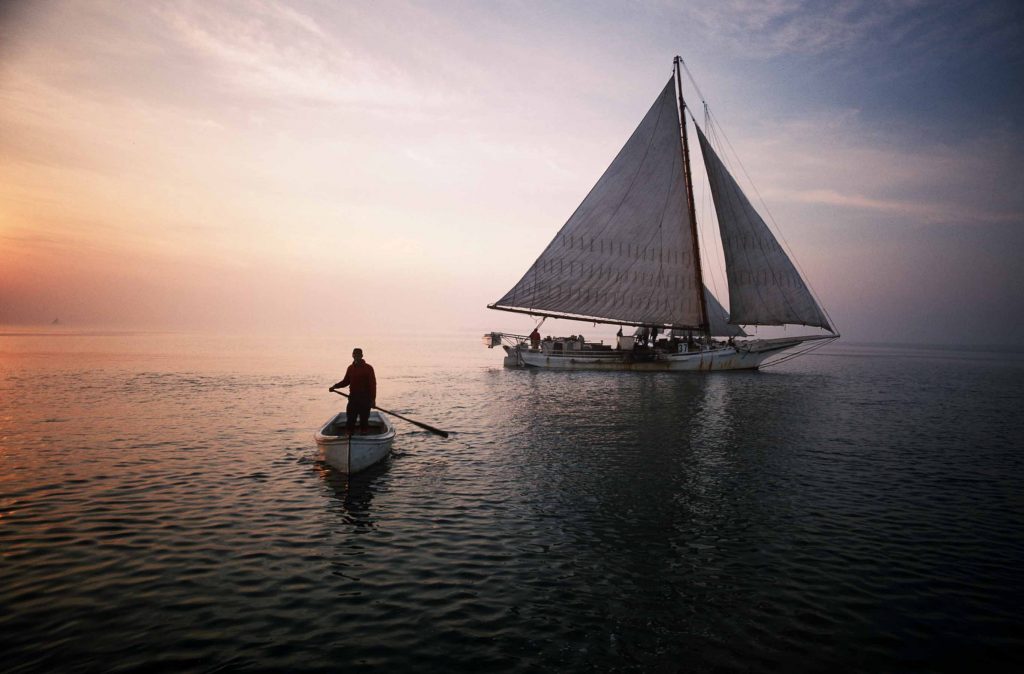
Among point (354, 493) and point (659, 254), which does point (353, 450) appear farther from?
point (659, 254)

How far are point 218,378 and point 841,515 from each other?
47214 mm

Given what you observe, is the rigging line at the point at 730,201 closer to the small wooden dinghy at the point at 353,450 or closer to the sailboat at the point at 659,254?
the sailboat at the point at 659,254

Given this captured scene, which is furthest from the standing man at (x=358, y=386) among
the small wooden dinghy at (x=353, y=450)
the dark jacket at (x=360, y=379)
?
the small wooden dinghy at (x=353, y=450)

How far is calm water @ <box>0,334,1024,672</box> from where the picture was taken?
7.33 meters

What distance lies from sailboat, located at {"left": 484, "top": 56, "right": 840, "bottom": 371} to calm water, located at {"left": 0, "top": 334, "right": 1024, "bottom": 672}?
95.7 feet

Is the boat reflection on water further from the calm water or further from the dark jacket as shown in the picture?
the dark jacket

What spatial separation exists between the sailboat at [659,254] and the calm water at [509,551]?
29.2 m

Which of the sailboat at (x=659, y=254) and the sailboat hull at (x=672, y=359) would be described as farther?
the sailboat hull at (x=672, y=359)

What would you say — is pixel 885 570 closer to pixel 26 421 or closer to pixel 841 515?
pixel 841 515

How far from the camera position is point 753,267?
53.7m

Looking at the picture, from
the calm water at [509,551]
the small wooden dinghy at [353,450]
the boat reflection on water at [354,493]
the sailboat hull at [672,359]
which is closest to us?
the calm water at [509,551]

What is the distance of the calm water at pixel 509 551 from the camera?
733 centimetres

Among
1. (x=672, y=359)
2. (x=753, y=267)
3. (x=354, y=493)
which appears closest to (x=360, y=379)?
(x=354, y=493)

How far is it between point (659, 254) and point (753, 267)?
31.4 ft
